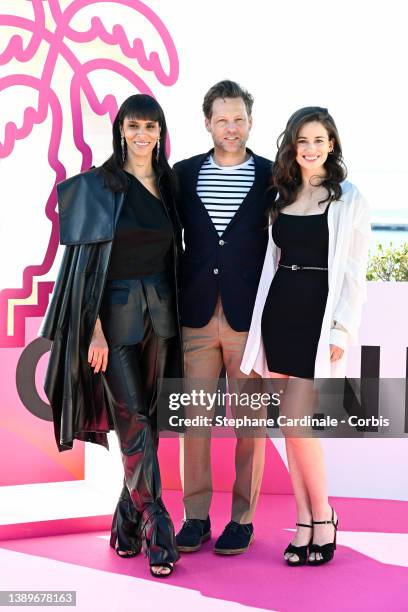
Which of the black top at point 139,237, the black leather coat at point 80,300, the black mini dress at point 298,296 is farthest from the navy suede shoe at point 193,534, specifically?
the black top at point 139,237

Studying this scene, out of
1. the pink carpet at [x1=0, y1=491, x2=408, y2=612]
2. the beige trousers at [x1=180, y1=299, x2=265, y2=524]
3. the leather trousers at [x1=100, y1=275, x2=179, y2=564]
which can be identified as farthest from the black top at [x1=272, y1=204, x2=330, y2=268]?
the pink carpet at [x1=0, y1=491, x2=408, y2=612]

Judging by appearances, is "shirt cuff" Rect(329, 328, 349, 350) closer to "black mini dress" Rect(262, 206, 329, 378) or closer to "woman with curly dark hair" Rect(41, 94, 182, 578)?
"black mini dress" Rect(262, 206, 329, 378)

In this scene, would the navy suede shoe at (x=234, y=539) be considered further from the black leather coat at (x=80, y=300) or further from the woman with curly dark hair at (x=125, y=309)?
the black leather coat at (x=80, y=300)

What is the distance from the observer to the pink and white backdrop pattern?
3.83 meters

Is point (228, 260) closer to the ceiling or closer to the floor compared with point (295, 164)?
closer to the floor

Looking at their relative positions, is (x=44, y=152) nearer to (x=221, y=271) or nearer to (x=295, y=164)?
(x=221, y=271)

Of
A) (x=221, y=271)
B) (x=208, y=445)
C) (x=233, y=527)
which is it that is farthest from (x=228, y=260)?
(x=233, y=527)

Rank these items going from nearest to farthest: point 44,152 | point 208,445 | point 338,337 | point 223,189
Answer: point 338,337 < point 223,189 < point 208,445 < point 44,152

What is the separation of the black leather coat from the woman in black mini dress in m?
0.42

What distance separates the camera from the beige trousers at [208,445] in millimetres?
3598

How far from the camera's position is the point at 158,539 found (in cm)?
334

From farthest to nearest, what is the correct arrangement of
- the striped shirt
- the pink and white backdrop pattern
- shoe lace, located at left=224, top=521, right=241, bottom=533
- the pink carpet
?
the pink and white backdrop pattern < shoe lace, located at left=224, top=521, right=241, bottom=533 < the striped shirt < the pink carpet

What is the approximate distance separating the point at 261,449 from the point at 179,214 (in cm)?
103

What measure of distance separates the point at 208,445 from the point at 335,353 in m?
0.73
